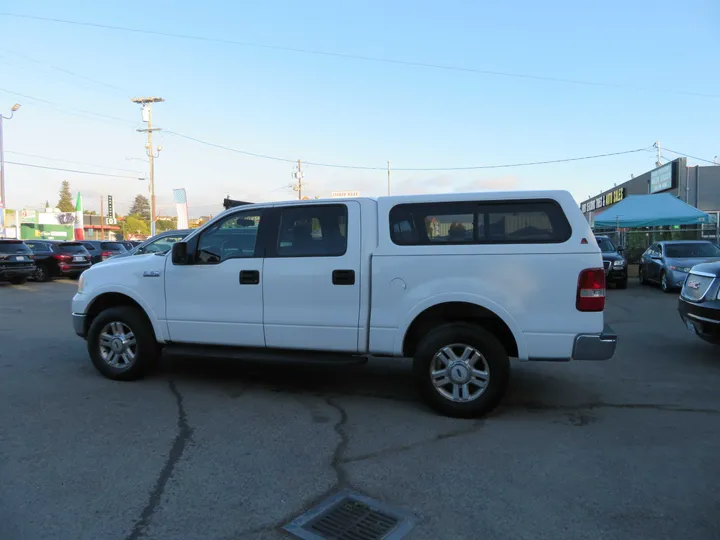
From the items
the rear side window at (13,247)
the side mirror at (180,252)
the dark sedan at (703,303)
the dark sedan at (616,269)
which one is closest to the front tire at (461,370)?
the side mirror at (180,252)

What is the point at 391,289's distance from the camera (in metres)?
5.07

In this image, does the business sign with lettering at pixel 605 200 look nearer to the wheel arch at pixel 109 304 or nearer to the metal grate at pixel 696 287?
the metal grate at pixel 696 287

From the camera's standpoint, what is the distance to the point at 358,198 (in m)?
5.37

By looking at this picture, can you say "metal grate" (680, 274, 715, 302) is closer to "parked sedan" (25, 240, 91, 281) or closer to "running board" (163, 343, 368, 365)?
"running board" (163, 343, 368, 365)

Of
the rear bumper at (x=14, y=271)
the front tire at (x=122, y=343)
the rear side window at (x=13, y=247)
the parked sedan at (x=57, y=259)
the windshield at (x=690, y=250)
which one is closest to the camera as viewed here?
the front tire at (x=122, y=343)

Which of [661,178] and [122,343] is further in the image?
[661,178]

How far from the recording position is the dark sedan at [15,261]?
1828cm

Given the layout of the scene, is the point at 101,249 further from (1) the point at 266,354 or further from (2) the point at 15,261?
(1) the point at 266,354

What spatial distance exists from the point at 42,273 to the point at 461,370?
2085 centimetres

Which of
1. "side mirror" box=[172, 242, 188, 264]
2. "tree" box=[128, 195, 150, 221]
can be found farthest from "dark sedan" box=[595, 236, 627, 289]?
"tree" box=[128, 195, 150, 221]

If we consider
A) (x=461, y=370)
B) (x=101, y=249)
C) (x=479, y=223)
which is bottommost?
(x=461, y=370)

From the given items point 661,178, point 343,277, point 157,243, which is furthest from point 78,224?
point 343,277

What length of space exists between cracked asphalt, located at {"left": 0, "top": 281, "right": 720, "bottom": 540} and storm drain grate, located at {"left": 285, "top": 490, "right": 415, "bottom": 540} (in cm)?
9

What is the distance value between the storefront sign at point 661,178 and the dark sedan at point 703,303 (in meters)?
29.3
